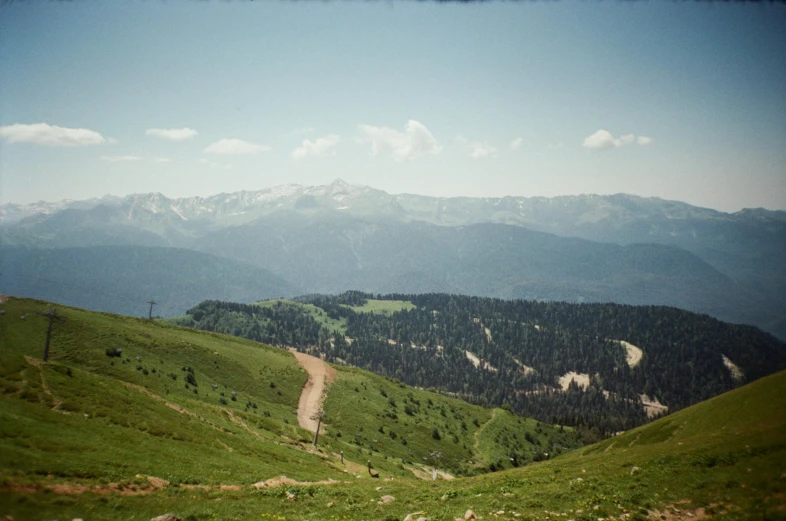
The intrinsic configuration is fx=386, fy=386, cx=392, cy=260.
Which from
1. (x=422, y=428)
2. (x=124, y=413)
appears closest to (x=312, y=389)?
(x=422, y=428)

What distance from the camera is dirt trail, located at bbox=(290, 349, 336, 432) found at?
96613 mm

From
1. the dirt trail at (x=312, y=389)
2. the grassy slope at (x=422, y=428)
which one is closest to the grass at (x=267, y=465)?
the dirt trail at (x=312, y=389)

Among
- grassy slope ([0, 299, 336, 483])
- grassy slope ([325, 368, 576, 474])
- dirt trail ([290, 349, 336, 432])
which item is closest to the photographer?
grassy slope ([0, 299, 336, 483])

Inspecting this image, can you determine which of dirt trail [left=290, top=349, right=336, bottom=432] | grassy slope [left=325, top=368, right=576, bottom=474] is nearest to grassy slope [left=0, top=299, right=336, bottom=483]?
dirt trail [left=290, top=349, right=336, bottom=432]

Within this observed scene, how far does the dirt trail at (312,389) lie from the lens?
9661 cm

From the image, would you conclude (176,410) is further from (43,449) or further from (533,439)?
(533,439)

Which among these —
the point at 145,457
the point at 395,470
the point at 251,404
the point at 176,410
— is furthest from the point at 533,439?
the point at 145,457

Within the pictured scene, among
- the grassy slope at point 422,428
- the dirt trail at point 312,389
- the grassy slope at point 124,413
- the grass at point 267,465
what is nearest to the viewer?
the grass at point 267,465

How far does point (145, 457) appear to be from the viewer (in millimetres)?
33781

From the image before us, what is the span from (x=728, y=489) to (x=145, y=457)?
42343mm

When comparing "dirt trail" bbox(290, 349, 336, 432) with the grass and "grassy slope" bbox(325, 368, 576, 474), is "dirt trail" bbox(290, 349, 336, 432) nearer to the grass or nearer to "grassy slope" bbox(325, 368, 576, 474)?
"grassy slope" bbox(325, 368, 576, 474)

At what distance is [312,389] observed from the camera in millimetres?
118938

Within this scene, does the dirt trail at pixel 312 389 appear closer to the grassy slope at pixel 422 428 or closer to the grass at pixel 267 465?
the grassy slope at pixel 422 428

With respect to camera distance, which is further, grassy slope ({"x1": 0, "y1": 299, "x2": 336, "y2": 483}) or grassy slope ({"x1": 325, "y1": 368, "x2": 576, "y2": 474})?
grassy slope ({"x1": 325, "y1": 368, "x2": 576, "y2": 474})
